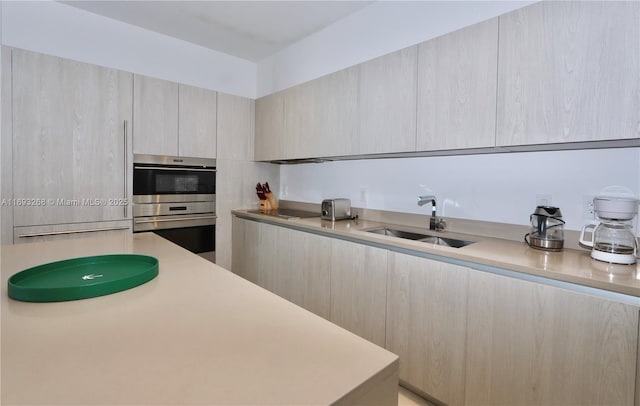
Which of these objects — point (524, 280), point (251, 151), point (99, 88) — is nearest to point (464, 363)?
point (524, 280)

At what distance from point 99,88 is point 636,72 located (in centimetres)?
334

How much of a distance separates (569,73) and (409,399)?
6.08 feet

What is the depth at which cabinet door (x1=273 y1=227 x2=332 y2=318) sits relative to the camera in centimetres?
233

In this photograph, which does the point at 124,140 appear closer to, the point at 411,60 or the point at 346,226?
the point at 346,226

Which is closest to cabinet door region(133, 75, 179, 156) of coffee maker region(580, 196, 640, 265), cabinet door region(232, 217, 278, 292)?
cabinet door region(232, 217, 278, 292)

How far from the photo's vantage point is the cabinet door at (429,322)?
158 cm

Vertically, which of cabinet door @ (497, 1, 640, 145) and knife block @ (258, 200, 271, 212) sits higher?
cabinet door @ (497, 1, 640, 145)

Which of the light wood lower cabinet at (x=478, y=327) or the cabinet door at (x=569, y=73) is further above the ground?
the cabinet door at (x=569, y=73)

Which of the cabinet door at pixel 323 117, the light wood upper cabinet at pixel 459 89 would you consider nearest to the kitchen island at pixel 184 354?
the light wood upper cabinet at pixel 459 89

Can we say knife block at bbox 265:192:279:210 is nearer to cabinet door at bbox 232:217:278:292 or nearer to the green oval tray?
cabinet door at bbox 232:217:278:292

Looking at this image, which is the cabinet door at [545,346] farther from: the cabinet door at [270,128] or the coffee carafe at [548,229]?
the cabinet door at [270,128]

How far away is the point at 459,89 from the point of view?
1.80m

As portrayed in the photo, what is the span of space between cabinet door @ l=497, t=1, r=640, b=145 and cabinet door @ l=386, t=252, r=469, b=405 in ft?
2.60

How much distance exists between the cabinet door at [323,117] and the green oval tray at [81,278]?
5.46ft
